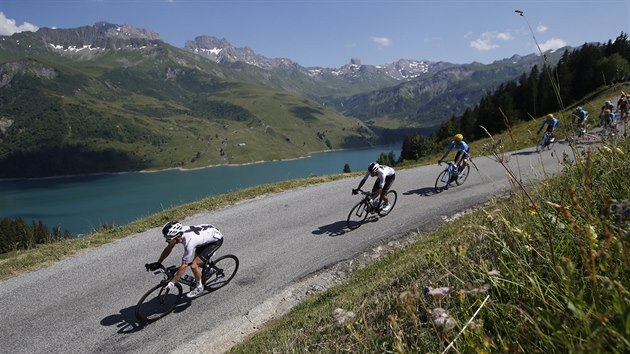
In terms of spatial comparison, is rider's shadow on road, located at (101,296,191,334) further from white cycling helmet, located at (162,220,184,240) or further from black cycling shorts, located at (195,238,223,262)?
white cycling helmet, located at (162,220,184,240)

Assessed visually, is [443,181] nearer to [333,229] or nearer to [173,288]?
[333,229]

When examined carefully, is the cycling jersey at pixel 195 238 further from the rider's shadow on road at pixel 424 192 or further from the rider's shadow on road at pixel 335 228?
the rider's shadow on road at pixel 424 192

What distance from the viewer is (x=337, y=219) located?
56.9ft

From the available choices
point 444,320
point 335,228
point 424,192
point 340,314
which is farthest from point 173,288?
point 424,192

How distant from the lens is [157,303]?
11078mm

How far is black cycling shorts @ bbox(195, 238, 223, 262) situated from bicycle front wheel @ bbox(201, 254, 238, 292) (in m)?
0.37

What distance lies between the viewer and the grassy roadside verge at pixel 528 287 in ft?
5.55

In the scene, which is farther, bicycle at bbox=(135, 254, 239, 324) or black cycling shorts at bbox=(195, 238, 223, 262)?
black cycling shorts at bbox=(195, 238, 223, 262)

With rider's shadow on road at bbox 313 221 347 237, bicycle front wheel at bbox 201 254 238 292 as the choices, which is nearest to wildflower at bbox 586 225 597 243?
bicycle front wheel at bbox 201 254 238 292

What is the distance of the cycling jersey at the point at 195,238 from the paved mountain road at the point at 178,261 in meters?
1.78

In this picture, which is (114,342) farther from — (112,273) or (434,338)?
(434,338)

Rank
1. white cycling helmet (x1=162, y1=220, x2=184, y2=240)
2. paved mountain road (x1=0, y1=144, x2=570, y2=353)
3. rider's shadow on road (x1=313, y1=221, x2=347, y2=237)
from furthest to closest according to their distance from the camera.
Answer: rider's shadow on road (x1=313, y1=221, x2=347, y2=237) → white cycling helmet (x1=162, y1=220, x2=184, y2=240) → paved mountain road (x1=0, y1=144, x2=570, y2=353)

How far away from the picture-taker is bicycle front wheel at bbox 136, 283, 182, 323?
10.4 m

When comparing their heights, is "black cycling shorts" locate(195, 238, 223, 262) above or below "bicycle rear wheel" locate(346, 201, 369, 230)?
above
